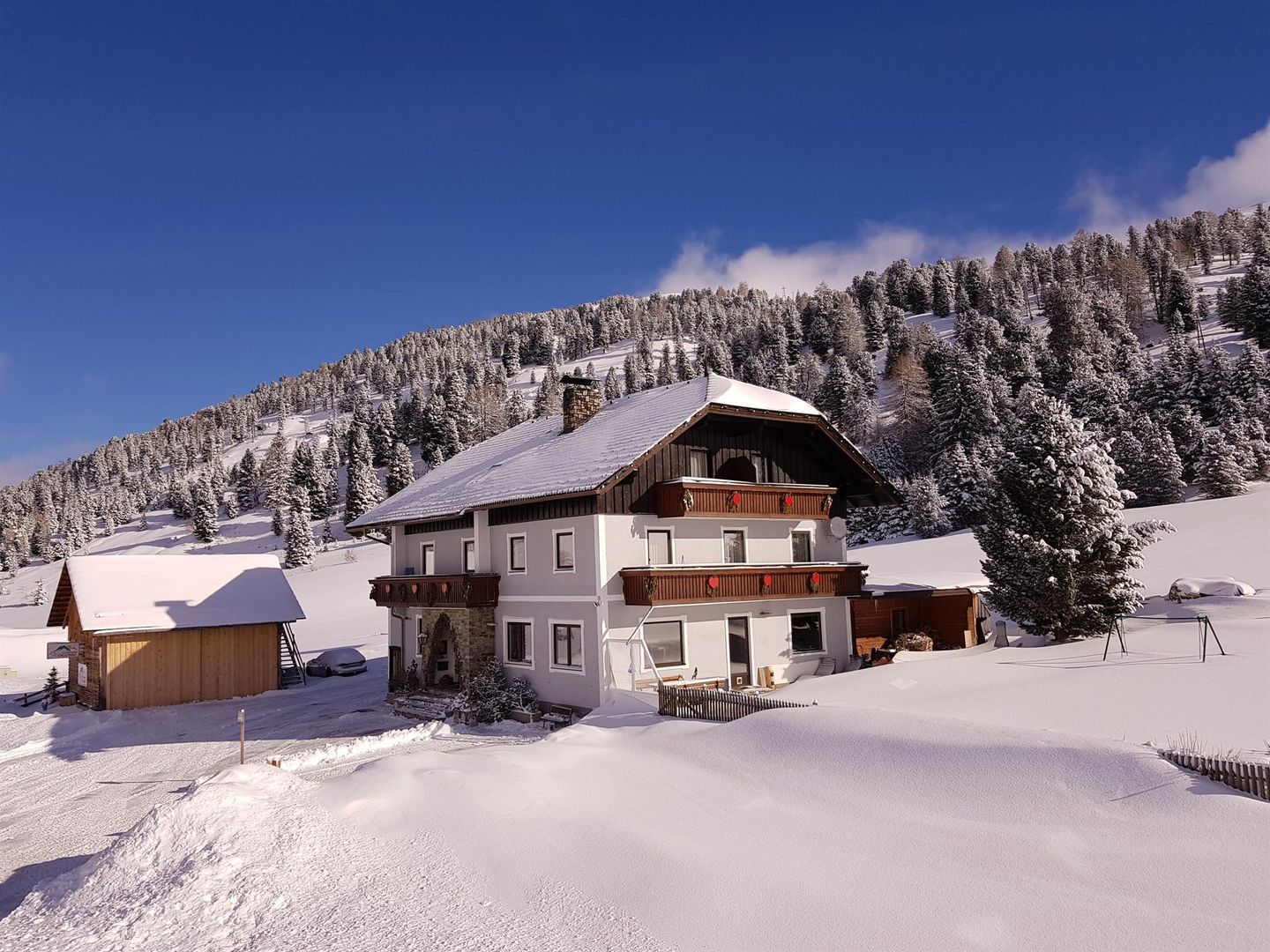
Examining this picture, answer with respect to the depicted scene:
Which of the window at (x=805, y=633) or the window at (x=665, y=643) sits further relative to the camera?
the window at (x=805, y=633)

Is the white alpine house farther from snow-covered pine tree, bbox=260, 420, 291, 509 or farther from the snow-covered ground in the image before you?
snow-covered pine tree, bbox=260, 420, 291, 509

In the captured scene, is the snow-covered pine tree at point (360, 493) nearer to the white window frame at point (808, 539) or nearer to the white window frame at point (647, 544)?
the white window frame at point (808, 539)

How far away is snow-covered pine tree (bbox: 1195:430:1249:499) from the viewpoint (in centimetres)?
5853

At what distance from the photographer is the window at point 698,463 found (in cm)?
2722

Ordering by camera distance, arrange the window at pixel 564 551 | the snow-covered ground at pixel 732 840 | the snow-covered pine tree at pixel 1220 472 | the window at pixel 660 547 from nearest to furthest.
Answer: the snow-covered ground at pixel 732 840 < the window at pixel 564 551 < the window at pixel 660 547 < the snow-covered pine tree at pixel 1220 472

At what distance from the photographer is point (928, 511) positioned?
6625 centimetres

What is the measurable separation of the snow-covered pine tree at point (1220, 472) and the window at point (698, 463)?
5050 centimetres

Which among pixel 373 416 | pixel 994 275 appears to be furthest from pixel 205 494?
pixel 994 275

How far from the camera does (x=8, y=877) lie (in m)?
14.9

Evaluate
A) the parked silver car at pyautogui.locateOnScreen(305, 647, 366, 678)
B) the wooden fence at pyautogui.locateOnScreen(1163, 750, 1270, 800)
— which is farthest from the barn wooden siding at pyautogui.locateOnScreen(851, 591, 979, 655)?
the parked silver car at pyautogui.locateOnScreen(305, 647, 366, 678)

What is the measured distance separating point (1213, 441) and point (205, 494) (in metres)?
113

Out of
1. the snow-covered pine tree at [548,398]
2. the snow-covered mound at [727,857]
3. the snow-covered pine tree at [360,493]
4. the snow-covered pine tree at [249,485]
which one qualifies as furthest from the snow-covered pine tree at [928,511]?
the snow-covered pine tree at [249,485]

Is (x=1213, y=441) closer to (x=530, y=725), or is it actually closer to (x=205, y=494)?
(x=530, y=725)

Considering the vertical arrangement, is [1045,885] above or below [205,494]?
below
